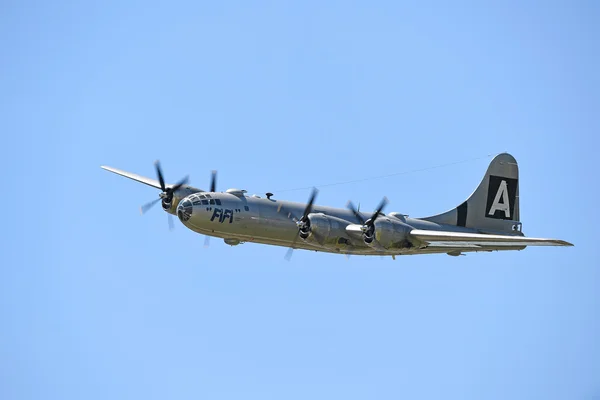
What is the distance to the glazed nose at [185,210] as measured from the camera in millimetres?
42656

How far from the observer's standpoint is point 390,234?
44.2 meters

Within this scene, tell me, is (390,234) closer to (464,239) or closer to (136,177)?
(464,239)

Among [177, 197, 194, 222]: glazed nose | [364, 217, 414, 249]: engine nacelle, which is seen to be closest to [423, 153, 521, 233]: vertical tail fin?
[364, 217, 414, 249]: engine nacelle

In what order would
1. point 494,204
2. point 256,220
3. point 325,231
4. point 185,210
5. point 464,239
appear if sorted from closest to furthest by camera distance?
1. point 185,210
2. point 256,220
3. point 325,231
4. point 464,239
5. point 494,204

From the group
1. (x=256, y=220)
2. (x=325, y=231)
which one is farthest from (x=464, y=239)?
(x=256, y=220)

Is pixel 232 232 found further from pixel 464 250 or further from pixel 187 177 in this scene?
pixel 464 250

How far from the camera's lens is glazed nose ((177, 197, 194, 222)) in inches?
1679

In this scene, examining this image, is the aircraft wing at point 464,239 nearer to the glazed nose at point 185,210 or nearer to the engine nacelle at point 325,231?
the engine nacelle at point 325,231

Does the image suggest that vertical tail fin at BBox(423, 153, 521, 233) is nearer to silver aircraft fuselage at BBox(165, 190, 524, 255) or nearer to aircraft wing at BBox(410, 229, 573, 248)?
aircraft wing at BBox(410, 229, 573, 248)

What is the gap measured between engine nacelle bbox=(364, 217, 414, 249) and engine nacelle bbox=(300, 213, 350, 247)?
129 cm

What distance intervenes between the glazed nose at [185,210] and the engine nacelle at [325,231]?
5.48 metres

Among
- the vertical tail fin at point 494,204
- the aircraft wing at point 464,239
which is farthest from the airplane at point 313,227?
the vertical tail fin at point 494,204

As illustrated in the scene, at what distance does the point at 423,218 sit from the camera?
48500 millimetres

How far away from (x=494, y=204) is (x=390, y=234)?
8.98m
